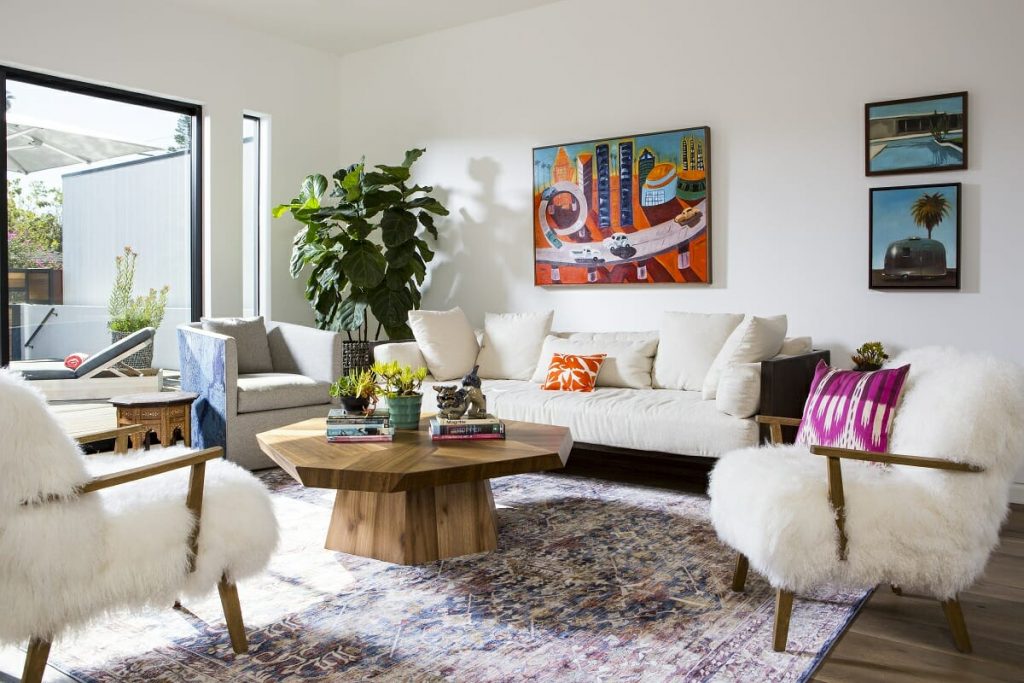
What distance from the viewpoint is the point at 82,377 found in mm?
4914

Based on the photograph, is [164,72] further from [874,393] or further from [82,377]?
[874,393]

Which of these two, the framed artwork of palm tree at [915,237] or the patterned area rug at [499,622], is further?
the framed artwork of palm tree at [915,237]

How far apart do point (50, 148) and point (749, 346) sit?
445 centimetres

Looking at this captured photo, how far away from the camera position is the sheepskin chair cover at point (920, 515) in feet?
7.28

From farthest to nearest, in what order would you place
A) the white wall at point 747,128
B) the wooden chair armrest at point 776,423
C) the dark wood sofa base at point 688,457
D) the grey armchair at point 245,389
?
the grey armchair at point 245,389 → the white wall at point 747,128 → the dark wood sofa base at point 688,457 → the wooden chair armrest at point 776,423

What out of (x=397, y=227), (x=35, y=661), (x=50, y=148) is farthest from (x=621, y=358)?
(x=50, y=148)

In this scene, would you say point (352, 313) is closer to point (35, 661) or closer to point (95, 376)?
point (95, 376)

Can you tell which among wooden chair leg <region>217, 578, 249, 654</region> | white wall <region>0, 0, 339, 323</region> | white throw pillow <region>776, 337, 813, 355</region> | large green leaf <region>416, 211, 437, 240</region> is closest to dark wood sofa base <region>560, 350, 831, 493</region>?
white throw pillow <region>776, 337, 813, 355</region>

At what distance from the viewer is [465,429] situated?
328 centimetres

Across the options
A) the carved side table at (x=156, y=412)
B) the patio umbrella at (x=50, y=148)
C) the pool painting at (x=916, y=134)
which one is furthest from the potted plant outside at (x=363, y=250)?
the pool painting at (x=916, y=134)

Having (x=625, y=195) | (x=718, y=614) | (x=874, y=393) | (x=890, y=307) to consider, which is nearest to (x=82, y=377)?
(x=625, y=195)

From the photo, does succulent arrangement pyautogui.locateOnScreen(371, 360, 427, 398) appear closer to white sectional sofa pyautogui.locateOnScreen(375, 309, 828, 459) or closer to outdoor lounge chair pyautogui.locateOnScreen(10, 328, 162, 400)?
white sectional sofa pyautogui.locateOnScreen(375, 309, 828, 459)

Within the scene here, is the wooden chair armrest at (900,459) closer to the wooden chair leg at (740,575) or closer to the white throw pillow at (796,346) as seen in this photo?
the wooden chair leg at (740,575)

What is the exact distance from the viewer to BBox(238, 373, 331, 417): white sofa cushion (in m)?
4.68
